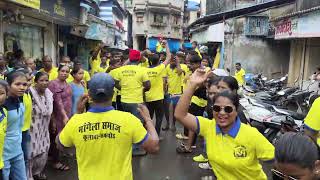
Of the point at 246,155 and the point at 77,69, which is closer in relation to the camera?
the point at 246,155

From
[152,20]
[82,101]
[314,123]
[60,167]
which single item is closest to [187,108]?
[82,101]

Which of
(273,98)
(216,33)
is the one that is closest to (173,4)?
(216,33)

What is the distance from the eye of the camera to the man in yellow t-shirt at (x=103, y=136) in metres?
3.07

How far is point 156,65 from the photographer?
326 inches

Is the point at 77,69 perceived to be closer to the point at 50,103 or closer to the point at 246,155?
the point at 50,103

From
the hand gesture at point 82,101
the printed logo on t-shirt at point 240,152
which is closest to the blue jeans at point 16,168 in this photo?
the hand gesture at point 82,101

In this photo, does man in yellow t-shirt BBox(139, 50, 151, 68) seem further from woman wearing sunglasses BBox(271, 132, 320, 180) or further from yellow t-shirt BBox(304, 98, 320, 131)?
woman wearing sunglasses BBox(271, 132, 320, 180)

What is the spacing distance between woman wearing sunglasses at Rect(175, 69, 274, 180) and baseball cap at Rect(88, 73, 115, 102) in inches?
28.5

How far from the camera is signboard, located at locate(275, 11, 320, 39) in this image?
11859 millimetres

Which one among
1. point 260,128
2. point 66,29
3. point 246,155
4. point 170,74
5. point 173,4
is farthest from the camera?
point 173,4

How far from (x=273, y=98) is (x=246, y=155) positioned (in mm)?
8283

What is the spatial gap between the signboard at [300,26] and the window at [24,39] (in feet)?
27.7

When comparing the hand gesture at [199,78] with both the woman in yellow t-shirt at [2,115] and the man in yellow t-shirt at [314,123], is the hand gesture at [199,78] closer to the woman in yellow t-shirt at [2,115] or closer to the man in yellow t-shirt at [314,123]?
the man in yellow t-shirt at [314,123]

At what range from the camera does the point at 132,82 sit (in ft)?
24.0
